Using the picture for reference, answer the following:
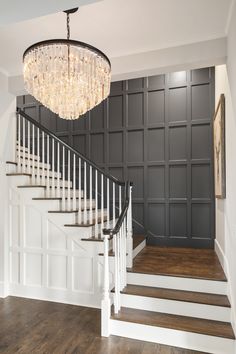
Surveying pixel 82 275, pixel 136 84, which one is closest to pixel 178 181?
pixel 136 84

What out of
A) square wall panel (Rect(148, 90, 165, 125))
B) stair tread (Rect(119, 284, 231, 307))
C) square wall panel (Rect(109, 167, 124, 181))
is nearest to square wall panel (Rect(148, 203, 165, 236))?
square wall panel (Rect(109, 167, 124, 181))

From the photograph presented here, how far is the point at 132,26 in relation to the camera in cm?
262

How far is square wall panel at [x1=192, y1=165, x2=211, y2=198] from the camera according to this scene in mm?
4617

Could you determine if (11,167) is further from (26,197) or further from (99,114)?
(99,114)

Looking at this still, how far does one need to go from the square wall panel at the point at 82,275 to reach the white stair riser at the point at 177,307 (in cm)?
60

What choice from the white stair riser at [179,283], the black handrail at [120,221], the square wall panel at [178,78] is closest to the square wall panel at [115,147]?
the square wall panel at [178,78]

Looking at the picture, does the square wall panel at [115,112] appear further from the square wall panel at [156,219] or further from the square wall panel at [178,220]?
the square wall panel at [178,220]

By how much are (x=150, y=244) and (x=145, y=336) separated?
2.27 m

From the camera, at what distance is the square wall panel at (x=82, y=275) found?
11.4 feet

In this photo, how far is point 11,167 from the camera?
12.9 ft

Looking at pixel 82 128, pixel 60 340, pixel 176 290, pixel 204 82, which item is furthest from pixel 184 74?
pixel 60 340

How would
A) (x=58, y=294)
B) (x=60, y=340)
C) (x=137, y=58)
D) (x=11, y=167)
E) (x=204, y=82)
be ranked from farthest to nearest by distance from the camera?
1. (x=204, y=82)
2. (x=11, y=167)
3. (x=58, y=294)
4. (x=137, y=58)
5. (x=60, y=340)

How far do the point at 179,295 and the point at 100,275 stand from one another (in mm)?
1034

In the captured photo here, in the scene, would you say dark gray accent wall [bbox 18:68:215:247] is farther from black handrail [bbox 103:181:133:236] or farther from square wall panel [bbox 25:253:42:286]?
square wall panel [bbox 25:253:42:286]
